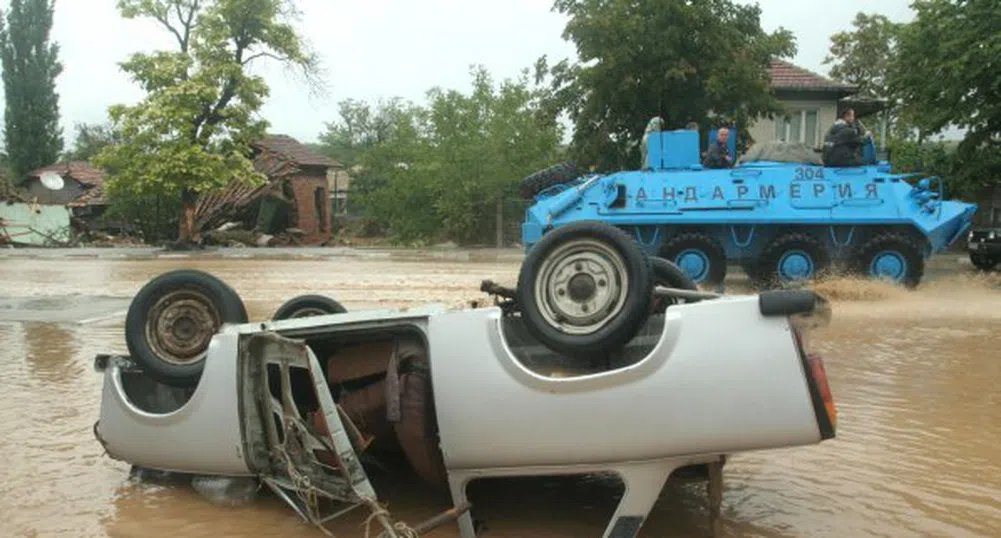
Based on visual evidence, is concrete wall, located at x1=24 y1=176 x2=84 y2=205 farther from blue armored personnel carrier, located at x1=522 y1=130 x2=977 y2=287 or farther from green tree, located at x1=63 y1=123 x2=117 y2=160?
blue armored personnel carrier, located at x1=522 y1=130 x2=977 y2=287

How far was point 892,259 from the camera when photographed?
555 inches

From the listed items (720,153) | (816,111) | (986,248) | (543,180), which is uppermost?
(816,111)

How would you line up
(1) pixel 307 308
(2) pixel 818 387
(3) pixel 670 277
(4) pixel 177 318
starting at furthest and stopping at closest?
(1) pixel 307 308 < (3) pixel 670 277 < (4) pixel 177 318 < (2) pixel 818 387

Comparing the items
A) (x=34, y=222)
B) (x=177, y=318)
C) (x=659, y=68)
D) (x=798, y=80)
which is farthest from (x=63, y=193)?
(x=177, y=318)

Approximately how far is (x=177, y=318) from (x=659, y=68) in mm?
22049

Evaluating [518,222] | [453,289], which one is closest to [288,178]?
[518,222]

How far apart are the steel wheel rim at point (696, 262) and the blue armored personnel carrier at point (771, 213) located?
0.6 inches

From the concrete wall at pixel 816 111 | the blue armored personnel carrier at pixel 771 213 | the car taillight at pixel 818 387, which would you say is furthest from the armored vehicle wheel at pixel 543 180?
the concrete wall at pixel 816 111

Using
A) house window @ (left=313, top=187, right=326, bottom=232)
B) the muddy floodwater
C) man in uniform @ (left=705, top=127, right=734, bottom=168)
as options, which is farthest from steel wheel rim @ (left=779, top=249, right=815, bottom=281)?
house window @ (left=313, top=187, right=326, bottom=232)

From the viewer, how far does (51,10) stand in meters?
59.3

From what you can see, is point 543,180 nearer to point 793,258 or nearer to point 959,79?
point 793,258

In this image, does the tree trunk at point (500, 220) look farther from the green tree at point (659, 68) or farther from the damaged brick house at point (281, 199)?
the damaged brick house at point (281, 199)

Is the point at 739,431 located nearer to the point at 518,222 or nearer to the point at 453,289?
the point at 453,289

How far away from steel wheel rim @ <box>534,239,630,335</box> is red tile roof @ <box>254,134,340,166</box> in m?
38.1
